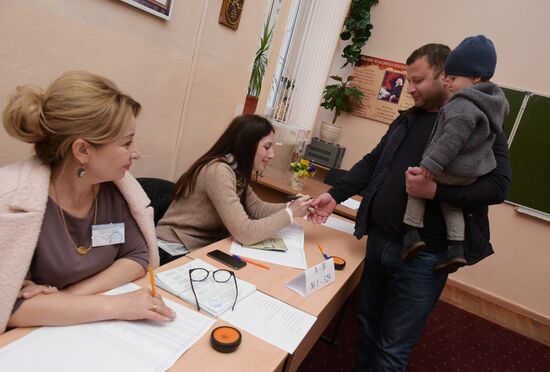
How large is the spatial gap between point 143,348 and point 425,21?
161 inches

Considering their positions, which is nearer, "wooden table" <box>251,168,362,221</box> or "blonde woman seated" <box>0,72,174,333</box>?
"blonde woman seated" <box>0,72,174,333</box>

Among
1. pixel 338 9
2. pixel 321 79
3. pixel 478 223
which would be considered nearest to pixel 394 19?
pixel 338 9

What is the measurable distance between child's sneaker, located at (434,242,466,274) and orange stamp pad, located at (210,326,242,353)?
82cm

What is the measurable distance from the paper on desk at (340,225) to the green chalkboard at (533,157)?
2.34m

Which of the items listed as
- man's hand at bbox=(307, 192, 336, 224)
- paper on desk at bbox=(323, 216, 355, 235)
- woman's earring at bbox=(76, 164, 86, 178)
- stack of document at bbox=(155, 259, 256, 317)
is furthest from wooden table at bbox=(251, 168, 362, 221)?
woman's earring at bbox=(76, 164, 86, 178)

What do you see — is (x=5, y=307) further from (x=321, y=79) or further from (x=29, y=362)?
(x=321, y=79)

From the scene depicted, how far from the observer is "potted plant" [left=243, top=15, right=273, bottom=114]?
11.0ft

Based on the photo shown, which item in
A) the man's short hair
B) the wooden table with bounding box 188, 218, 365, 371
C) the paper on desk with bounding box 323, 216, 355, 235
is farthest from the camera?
the paper on desk with bounding box 323, 216, 355, 235

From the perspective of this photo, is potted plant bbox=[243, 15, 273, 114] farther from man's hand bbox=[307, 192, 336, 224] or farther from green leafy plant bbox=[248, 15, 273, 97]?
man's hand bbox=[307, 192, 336, 224]

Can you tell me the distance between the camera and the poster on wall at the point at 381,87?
13.0 ft

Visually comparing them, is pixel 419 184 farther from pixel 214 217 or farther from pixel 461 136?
pixel 214 217

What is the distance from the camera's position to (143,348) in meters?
→ 0.82

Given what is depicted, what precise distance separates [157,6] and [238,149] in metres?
0.88

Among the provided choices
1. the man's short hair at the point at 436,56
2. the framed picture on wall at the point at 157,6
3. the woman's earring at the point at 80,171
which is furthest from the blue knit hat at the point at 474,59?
the framed picture on wall at the point at 157,6
